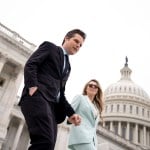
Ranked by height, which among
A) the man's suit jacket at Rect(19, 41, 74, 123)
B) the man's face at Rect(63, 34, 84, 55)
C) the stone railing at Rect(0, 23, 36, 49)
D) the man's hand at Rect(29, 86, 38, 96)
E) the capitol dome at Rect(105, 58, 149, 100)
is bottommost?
the man's hand at Rect(29, 86, 38, 96)

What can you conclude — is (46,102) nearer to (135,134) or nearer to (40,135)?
(40,135)

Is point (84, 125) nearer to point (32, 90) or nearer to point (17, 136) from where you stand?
point (32, 90)

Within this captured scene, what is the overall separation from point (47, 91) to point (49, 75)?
0.77 ft

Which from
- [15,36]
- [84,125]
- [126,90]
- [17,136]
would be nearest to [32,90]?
[84,125]

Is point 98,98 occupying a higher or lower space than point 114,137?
lower

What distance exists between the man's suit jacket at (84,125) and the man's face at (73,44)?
1.47 meters

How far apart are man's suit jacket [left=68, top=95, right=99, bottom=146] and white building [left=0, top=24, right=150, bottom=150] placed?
18587 millimetres

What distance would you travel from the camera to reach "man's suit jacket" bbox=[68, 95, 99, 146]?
4.74 meters

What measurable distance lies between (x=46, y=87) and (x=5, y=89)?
22.0 metres

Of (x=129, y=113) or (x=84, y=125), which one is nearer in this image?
(x=84, y=125)

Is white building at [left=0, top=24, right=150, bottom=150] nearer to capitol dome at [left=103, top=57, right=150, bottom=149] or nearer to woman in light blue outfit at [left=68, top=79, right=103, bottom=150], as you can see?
capitol dome at [left=103, top=57, right=150, bottom=149]

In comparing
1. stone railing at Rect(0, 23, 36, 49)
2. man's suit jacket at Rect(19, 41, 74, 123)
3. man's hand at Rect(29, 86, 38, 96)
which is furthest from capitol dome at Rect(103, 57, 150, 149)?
man's hand at Rect(29, 86, 38, 96)

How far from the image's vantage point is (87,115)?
508 cm

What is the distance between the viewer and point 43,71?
3.40 m
